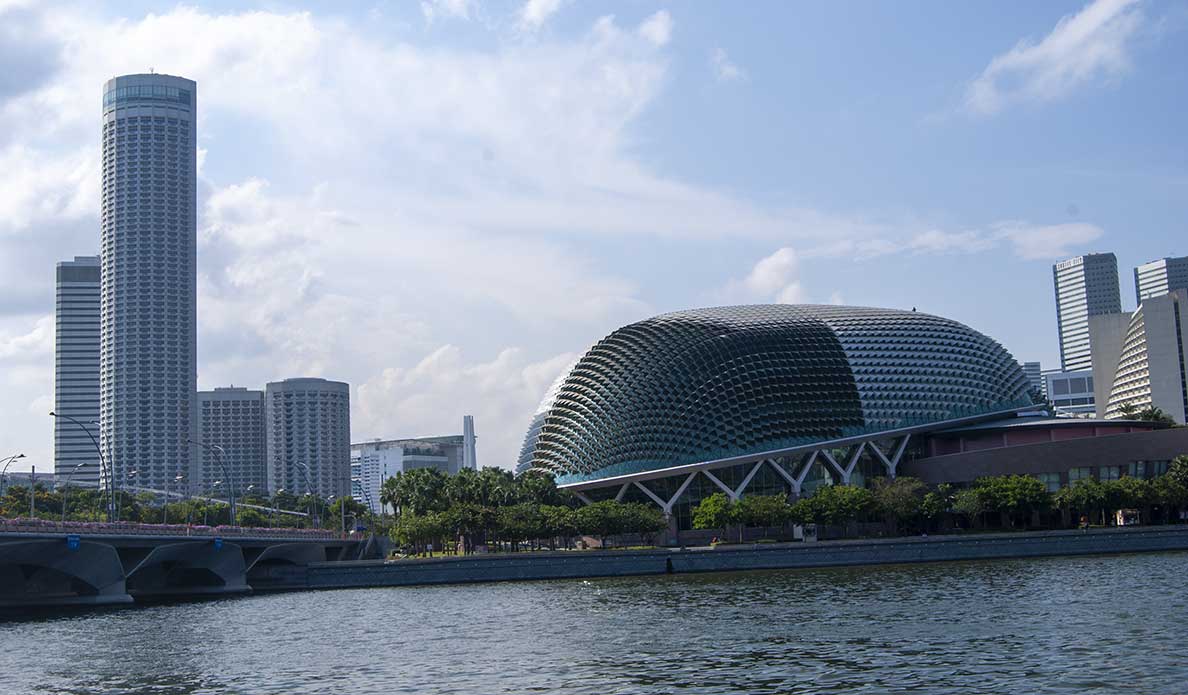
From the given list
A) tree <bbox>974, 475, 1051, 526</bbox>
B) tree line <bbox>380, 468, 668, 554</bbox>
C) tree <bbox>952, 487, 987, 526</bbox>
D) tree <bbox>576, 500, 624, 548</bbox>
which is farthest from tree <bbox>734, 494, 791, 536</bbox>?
tree <bbox>974, 475, 1051, 526</bbox>

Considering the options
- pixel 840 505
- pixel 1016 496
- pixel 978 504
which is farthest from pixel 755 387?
pixel 1016 496

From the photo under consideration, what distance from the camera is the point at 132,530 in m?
88.8

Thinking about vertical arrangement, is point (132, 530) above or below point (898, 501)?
above

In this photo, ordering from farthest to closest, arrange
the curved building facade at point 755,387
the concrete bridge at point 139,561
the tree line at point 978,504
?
the curved building facade at point 755,387 → the tree line at point 978,504 → the concrete bridge at point 139,561

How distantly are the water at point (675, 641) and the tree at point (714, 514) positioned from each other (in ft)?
122

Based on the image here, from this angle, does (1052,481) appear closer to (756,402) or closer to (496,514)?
(756,402)

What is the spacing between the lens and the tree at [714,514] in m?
119

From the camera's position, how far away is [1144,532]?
100m

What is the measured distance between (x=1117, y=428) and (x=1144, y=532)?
40630 mm

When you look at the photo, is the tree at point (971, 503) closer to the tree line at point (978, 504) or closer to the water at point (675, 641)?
the tree line at point (978, 504)

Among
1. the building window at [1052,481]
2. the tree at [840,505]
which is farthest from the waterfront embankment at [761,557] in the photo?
the building window at [1052,481]

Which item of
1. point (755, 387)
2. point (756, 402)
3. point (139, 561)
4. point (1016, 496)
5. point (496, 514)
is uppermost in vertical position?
point (755, 387)

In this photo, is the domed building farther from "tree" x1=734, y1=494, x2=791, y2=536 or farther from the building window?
"tree" x1=734, y1=494, x2=791, y2=536

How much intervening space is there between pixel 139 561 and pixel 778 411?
220ft
